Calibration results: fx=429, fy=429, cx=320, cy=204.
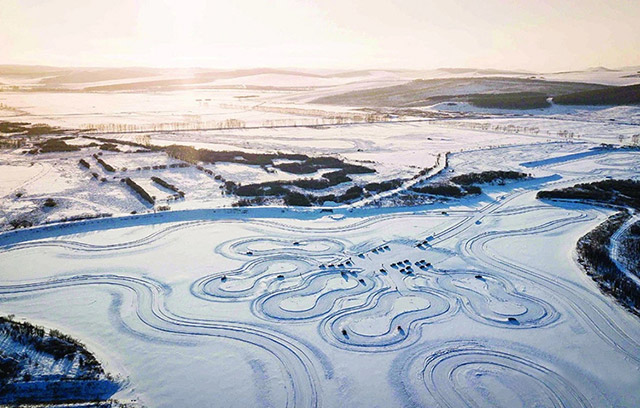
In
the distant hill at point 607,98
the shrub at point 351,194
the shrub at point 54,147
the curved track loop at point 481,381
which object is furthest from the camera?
the distant hill at point 607,98

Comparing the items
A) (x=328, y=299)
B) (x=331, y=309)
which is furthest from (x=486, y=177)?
(x=331, y=309)

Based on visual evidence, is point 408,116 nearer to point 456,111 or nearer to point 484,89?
point 456,111

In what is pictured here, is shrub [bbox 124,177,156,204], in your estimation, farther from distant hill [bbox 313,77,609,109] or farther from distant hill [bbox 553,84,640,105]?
distant hill [bbox 553,84,640,105]

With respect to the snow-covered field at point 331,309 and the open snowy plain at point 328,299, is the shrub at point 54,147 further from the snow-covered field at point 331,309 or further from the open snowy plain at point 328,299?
the snow-covered field at point 331,309

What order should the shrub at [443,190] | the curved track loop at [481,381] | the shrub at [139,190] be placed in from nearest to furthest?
the curved track loop at [481,381] < the shrub at [139,190] < the shrub at [443,190]

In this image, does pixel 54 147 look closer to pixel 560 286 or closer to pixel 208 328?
pixel 208 328

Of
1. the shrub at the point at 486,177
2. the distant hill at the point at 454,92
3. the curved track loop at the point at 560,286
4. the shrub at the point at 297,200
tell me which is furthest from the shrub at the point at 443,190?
the distant hill at the point at 454,92

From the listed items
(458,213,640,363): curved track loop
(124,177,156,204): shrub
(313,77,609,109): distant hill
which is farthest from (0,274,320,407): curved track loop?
(313,77,609,109): distant hill
